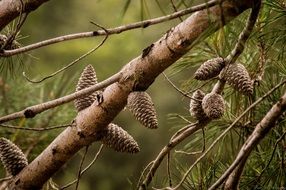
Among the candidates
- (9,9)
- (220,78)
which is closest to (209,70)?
(220,78)

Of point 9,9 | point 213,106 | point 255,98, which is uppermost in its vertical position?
point 9,9

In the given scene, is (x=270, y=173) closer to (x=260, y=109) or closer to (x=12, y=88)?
(x=260, y=109)

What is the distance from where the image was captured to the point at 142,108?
65 cm

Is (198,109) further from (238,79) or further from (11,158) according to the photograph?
(11,158)

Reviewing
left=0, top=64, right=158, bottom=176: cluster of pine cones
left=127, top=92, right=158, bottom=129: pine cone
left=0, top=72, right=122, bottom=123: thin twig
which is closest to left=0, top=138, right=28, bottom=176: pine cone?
left=0, top=64, right=158, bottom=176: cluster of pine cones

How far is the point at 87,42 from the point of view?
299 cm

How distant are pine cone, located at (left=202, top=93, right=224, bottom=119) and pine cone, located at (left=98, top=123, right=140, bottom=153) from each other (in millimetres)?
110

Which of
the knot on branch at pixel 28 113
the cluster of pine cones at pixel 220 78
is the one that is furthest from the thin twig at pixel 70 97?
the cluster of pine cones at pixel 220 78

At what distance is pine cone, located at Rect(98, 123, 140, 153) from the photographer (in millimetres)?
723

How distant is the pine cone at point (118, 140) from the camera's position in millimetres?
723

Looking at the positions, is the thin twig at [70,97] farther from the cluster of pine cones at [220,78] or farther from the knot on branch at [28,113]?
the cluster of pine cones at [220,78]

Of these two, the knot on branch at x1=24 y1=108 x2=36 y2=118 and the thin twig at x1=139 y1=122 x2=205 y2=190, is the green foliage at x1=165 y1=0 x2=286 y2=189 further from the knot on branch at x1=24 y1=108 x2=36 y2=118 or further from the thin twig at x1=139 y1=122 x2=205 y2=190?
the knot on branch at x1=24 y1=108 x2=36 y2=118

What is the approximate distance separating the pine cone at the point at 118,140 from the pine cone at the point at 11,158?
0.13m

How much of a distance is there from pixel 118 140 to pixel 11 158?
0.16m
